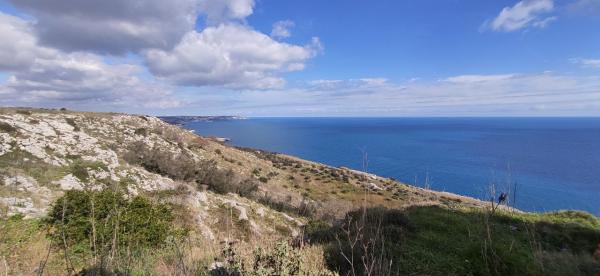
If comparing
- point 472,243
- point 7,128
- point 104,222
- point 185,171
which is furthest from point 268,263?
point 7,128

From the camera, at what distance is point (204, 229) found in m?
9.79

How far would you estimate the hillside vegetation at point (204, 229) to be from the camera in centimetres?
440

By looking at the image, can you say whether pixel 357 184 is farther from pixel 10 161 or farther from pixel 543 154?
pixel 543 154

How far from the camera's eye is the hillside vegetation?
4398mm

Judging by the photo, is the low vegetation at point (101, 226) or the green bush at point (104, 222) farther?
the green bush at point (104, 222)

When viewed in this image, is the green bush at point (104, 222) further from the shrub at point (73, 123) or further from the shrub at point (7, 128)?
the shrub at point (73, 123)

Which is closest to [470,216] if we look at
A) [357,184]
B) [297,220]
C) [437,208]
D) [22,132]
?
[437,208]

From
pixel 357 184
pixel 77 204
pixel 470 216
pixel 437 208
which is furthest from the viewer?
pixel 357 184

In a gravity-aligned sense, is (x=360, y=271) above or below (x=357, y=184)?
above

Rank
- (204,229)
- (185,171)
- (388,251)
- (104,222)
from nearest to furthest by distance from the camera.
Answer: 1. (388,251)
2. (104,222)
3. (204,229)
4. (185,171)

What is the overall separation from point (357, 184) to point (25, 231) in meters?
35.4

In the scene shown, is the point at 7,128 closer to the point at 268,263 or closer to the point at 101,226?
the point at 101,226

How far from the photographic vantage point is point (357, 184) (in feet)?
130

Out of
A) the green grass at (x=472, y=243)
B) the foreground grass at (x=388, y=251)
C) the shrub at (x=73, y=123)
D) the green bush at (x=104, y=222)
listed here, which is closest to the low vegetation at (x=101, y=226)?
the green bush at (x=104, y=222)
